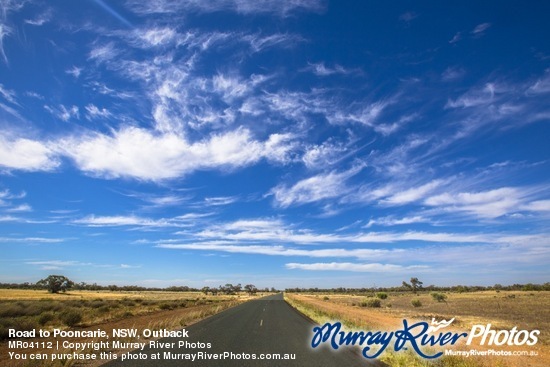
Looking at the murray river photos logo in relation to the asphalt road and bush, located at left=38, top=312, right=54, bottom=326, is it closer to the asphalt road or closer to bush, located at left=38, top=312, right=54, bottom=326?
the asphalt road

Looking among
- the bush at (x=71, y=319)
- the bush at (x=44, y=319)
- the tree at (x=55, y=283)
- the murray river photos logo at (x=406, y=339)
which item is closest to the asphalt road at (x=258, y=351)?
the murray river photos logo at (x=406, y=339)

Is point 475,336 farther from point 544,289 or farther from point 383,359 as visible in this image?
point 544,289

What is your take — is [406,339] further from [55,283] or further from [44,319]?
[55,283]

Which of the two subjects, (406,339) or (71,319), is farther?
(71,319)

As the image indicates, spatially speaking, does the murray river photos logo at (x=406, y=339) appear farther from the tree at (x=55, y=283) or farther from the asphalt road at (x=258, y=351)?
the tree at (x=55, y=283)

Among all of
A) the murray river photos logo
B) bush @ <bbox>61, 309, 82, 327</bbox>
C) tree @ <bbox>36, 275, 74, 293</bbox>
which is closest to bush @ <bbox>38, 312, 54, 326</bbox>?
bush @ <bbox>61, 309, 82, 327</bbox>

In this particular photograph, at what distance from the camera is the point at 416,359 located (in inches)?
450

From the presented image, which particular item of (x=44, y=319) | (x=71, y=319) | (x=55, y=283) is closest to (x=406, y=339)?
(x=71, y=319)

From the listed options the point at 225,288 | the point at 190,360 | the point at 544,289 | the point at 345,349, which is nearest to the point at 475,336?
the point at 345,349

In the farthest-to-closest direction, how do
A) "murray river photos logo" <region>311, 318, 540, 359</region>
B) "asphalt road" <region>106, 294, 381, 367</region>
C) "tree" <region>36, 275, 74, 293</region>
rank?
"tree" <region>36, 275, 74, 293</region>, "murray river photos logo" <region>311, 318, 540, 359</region>, "asphalt road" <region>106, 294, 381, 367</region>

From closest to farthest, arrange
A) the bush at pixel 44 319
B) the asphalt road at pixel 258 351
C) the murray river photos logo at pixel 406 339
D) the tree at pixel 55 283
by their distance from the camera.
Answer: the asphalt road at pixel 258 351 < the murray river photos logo at pixel 406 339 < the bush at pixel 44 319 < the tree at pixel 55 283

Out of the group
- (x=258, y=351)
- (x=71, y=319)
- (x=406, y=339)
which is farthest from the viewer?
(x=71, y=319)

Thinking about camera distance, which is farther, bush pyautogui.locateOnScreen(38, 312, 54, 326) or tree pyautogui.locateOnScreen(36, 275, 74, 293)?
tree pyautogui.locateOnScreen(36, 275, 74, 293)

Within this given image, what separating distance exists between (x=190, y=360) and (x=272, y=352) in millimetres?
3141
